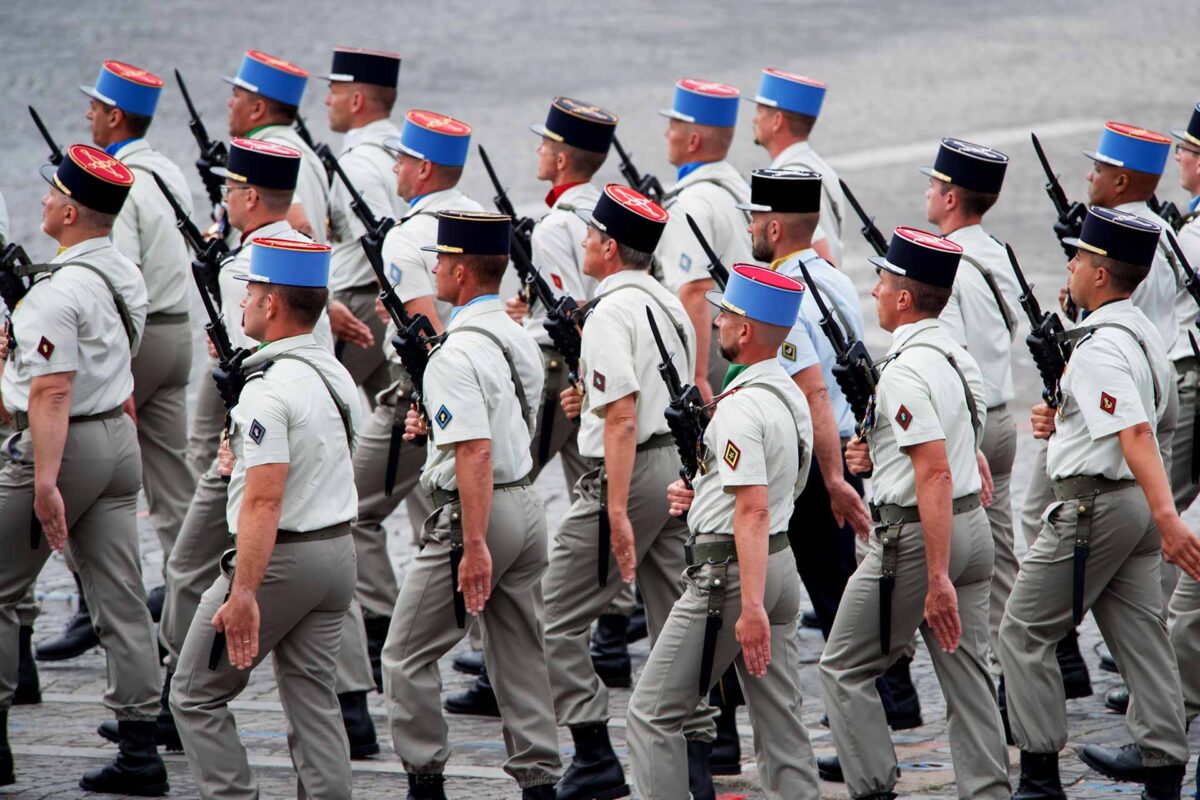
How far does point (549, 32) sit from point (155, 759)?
14033mm

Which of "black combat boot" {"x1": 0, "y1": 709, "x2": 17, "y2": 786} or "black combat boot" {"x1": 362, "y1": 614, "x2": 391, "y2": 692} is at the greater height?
"black combat boot" {"x1": 0, "y1": 709, "x2": 17, "y2": 786}

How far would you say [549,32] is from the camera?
1966 cm

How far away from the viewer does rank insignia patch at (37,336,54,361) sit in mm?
6578

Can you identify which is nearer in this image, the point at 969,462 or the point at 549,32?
the point at 969,462

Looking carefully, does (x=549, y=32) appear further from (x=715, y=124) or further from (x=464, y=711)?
(x=464, y=711)

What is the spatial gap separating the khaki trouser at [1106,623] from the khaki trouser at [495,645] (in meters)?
1.69

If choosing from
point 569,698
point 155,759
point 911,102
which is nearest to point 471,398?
point 569,698

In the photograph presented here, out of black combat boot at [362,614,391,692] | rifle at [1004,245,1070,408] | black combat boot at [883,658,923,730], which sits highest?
rifle at [1004,245,1070,408]

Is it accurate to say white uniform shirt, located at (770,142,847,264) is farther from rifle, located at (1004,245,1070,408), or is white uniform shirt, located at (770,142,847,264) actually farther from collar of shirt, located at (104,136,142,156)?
collar of shirt, located at (104,136,142,156)

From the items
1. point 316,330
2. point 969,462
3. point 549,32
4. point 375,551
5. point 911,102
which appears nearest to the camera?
point 969,462

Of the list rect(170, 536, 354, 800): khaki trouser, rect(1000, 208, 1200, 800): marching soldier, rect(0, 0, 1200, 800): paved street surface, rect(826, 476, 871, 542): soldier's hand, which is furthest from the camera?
rect(0, 0, 1200, 800): paved street surface

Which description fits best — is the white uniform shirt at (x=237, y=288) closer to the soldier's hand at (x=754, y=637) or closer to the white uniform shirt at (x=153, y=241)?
the white uniform shirt at (x=153, y=241)

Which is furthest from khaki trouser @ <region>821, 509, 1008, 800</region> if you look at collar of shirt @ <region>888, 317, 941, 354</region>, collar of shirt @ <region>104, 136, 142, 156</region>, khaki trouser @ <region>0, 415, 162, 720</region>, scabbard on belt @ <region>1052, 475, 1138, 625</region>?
collar of shirt @ <region>104, 136, 142, 156</region>

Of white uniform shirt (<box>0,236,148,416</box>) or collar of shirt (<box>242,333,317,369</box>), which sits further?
white uniform shirt (<box>0,236,148,416</box>)
